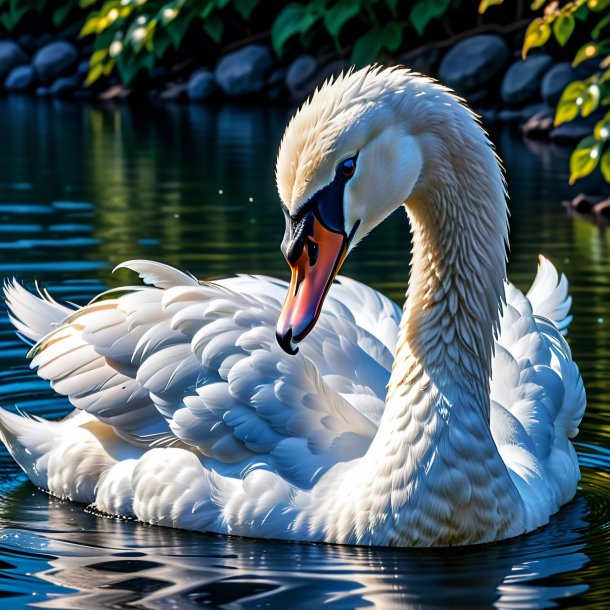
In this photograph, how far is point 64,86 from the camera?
77.7 ft

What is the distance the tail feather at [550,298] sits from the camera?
22.4 ft

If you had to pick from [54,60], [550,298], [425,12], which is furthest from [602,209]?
[54,60]

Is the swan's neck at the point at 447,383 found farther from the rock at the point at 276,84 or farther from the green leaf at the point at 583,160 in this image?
the rock at the point at 276,84

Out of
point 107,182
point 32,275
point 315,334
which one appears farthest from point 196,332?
point 107,182

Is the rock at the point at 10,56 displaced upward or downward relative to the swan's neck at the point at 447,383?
upward

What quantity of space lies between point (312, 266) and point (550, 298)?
92.5 inches

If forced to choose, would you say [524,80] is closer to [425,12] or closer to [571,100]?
[425,12]

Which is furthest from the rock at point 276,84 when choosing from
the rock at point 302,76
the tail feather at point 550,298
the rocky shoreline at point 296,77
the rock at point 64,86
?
the tail feather at point 550,298

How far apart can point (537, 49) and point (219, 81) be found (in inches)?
194

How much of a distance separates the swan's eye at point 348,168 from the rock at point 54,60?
19.5 meters

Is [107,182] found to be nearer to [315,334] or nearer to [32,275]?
[32,275]

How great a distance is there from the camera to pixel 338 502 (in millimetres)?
5051

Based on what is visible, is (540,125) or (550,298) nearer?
(550,298)

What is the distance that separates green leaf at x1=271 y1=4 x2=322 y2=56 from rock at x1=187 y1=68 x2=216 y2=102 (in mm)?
1508
